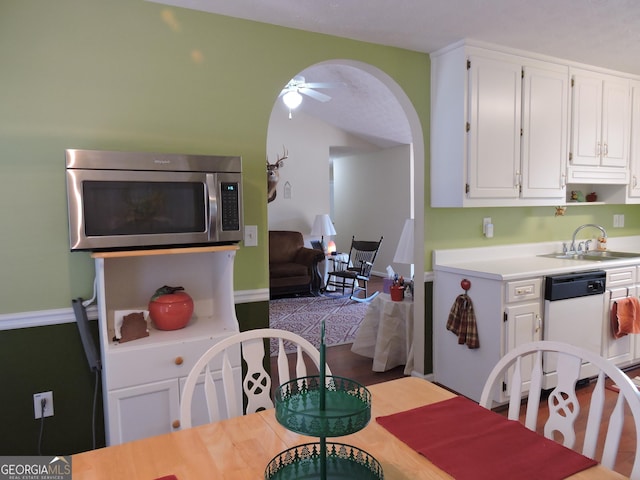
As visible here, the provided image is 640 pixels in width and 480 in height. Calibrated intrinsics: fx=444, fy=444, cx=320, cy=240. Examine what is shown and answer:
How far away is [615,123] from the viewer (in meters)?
3.66

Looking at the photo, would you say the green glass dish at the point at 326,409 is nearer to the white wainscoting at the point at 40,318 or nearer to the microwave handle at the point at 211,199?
the microwave handle at the point at 211,199

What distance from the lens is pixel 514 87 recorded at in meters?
3.12

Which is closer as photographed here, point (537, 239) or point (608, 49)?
point (608, 49)

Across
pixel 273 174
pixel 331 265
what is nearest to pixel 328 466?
pixel 273 174

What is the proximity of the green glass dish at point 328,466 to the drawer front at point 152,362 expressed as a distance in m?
1.10

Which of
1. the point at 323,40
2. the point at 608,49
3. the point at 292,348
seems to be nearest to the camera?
the point at 323,40

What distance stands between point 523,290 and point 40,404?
279cm

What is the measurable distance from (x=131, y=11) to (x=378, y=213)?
614cm

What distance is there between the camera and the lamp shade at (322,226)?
7.29m

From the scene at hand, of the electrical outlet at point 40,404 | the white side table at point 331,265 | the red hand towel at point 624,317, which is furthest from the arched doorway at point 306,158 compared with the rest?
the electrical outlet at point 40,404

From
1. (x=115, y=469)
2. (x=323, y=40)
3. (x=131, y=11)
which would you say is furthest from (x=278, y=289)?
(x=115, y=469)

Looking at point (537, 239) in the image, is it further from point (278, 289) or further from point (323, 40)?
point (278, 289)

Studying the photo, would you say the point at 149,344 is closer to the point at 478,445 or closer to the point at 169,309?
the point at 169,309

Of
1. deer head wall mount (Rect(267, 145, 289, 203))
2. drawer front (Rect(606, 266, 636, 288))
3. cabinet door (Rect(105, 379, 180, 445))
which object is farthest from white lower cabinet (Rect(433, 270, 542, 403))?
deer head wall mount (Rect(267, 145, 289, 203))
